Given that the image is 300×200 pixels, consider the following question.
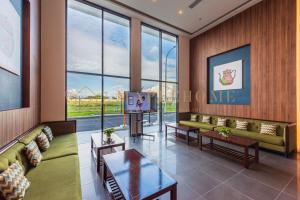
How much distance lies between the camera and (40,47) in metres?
3.63

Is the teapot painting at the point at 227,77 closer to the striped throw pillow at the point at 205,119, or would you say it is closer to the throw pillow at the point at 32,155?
the striped throw pillow at the point at 205,119

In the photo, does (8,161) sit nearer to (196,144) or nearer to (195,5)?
(196,144)

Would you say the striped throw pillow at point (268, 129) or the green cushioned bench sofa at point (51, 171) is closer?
the green cushioned bench sofa at point (51, 171)

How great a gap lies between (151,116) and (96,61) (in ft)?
Answer: 10.4

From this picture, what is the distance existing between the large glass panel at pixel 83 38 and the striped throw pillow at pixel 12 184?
11.0ft

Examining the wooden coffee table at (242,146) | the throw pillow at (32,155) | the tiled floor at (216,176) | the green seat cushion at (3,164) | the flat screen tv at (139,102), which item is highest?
the flat screen tv at (139,102)

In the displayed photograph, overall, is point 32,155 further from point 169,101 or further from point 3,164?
point 169,101

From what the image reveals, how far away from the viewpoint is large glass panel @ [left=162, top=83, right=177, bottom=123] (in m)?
6.07

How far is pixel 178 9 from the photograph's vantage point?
459cm

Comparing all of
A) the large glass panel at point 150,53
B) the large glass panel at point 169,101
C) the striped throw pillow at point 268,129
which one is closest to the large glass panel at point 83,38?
the large glass panel at point 150,53

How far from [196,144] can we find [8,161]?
4.12m

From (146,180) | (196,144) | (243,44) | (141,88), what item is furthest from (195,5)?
(146,180)

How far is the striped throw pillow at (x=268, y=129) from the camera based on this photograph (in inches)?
141

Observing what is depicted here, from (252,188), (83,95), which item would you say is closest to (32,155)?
(83,95)
